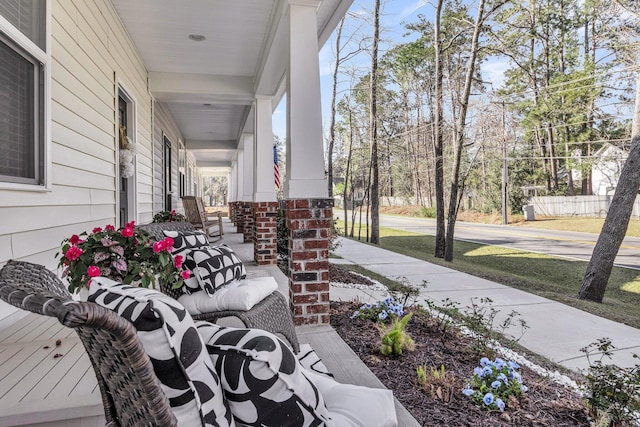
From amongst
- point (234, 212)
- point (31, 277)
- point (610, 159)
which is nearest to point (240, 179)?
point (234, 212)

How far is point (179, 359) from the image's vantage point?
32.0 inches

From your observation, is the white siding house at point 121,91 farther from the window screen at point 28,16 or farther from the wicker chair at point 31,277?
the wicker chair at point 31,277

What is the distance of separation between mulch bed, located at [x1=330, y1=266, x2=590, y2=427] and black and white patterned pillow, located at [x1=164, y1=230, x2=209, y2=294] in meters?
1.14

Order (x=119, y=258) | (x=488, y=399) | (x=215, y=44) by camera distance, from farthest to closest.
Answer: (x=215, y=44), (x=119, y=258), (x=488, y=399)

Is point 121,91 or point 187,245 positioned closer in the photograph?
point 187,245

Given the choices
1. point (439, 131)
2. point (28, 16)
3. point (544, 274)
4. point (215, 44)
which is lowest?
point (544, 274)

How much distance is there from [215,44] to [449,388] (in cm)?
440

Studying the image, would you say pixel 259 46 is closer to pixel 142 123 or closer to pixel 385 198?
pixel 142 123

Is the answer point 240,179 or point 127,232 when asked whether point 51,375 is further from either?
point 240,179

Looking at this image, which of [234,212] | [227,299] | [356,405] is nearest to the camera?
[356,405]

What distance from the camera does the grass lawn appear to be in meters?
4.70

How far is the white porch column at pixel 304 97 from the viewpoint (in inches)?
129

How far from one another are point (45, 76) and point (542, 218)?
22.6 m

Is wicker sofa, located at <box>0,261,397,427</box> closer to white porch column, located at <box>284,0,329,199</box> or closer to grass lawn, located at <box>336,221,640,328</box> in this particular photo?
white porch column, located at <box>284,0,329,199</box>
